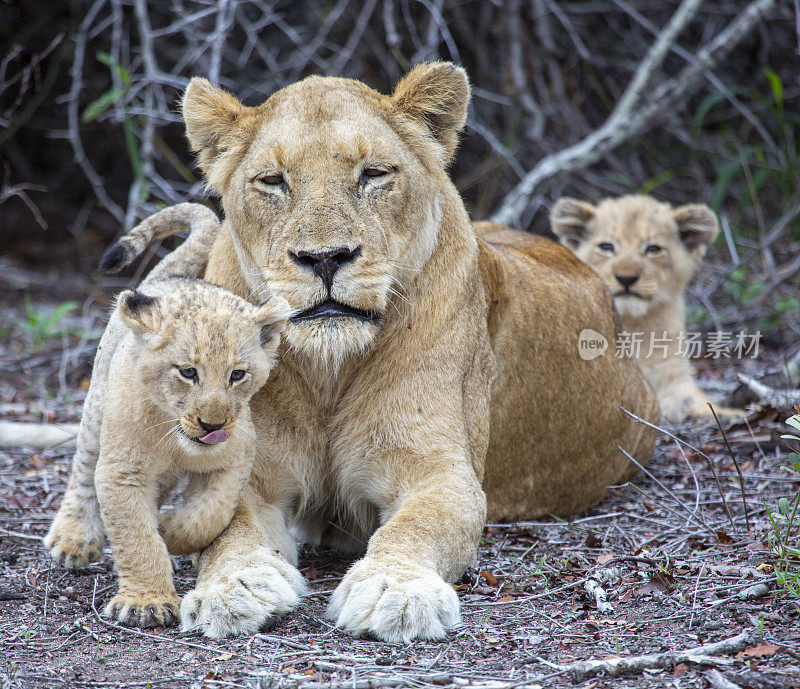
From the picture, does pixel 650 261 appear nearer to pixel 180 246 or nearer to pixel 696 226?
pixel 696 226

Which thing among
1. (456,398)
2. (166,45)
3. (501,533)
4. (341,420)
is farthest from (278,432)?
(166,45)

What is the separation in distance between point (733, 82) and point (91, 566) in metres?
6.88

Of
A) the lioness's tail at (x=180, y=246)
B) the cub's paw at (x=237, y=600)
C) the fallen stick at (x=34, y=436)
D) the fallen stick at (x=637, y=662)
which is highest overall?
the lioness's tail at (x=180, y=246)

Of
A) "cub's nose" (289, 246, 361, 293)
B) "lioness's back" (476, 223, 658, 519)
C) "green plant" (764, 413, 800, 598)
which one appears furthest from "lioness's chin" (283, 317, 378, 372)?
"green plant" (764, 413, 800, 598)

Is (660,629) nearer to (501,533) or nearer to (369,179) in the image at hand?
(501,533)

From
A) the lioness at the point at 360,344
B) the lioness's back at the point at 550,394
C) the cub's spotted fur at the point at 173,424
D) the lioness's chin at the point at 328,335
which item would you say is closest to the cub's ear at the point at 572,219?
the lioness's back at the point at 550,394

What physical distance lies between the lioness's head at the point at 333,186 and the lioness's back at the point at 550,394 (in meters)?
0.58

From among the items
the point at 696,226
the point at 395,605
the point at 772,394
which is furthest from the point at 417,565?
the point at 696,226

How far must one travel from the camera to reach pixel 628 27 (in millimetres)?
8289

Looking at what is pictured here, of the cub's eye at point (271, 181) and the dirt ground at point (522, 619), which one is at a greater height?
the cub's eye at point (271, 181)

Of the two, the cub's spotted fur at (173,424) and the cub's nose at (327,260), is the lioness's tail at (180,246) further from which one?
the cub's nose at (327,260)

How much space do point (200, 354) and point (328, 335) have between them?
402 mm

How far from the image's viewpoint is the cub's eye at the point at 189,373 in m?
2.50

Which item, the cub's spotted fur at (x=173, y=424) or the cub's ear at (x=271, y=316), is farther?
the cub's ear at (x=271, y=316)
